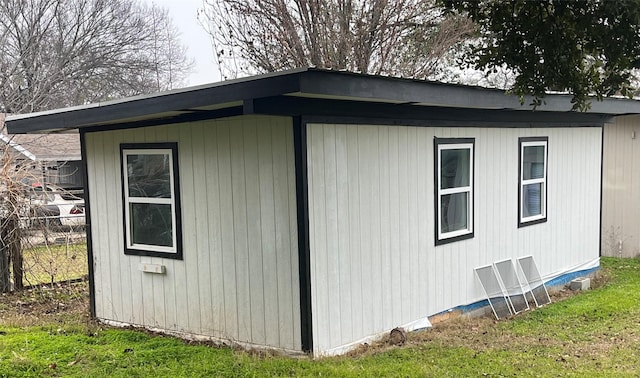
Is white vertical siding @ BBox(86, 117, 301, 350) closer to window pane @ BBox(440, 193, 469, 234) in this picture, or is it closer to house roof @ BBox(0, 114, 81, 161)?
window pane @ BBox(440, 193, 469, 234)

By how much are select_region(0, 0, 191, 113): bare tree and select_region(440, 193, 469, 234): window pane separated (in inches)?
687

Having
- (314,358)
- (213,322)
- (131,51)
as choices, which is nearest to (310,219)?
(314,358)

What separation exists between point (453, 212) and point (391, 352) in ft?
7.04

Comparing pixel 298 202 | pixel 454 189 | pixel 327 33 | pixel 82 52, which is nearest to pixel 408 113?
pixel 454 189

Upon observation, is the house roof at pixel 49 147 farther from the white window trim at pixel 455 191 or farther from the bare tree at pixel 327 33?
the white window trim at pixel 455 191

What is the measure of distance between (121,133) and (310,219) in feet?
8.53

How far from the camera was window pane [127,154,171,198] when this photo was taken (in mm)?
6238

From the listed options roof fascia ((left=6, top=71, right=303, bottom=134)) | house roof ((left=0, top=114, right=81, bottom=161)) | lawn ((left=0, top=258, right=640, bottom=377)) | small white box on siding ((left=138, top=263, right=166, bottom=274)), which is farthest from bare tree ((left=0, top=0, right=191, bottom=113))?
lawn ((left=0, top=258, right=640, bottom=377))

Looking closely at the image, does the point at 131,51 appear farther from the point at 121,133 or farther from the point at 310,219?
the point at 310,219

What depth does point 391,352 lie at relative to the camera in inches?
212

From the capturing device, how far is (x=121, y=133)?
652 cm

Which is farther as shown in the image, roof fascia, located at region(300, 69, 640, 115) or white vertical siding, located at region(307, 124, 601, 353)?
white vertical siding, located at region(307, 124, 601, 353)

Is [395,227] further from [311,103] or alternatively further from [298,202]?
[311,103]

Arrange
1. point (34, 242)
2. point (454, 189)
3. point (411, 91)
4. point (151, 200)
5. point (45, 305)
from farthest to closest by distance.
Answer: point (34, 242)
point (45, 305)
point (454, 189)
point (151, 200)
point (411, 91)
